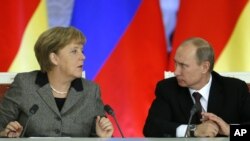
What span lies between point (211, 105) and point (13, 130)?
1.15 m

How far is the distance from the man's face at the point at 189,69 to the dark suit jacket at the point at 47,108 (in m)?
0.51

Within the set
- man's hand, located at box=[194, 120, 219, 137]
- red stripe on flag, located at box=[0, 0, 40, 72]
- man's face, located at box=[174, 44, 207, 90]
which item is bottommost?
man's hand, located at box=[194, 120, 219, 137]

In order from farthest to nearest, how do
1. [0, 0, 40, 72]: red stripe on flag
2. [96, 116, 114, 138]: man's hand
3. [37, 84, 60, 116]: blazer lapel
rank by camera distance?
[0, 0, 40, 72]: red stripe on flag → [37, 84, 60, 116]: blazer lapel → [96, 116, 114, 138]: man's hand

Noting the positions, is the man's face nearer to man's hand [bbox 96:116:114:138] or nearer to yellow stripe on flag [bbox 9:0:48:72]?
man's hand [bbox 96:116:114:138]

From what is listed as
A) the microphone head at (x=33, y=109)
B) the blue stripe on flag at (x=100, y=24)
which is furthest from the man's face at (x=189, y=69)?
the blue stripe on flag at (x=100, y=24)

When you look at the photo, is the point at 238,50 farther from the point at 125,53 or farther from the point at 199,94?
the point at 199,94

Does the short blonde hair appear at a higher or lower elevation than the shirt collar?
higher

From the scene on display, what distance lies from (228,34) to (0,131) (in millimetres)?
2137

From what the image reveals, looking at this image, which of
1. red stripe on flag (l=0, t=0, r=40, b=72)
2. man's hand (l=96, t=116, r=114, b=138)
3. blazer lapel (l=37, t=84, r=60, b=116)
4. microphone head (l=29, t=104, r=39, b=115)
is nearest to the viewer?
microphone head (l=29, t=104, r=39, b=115)

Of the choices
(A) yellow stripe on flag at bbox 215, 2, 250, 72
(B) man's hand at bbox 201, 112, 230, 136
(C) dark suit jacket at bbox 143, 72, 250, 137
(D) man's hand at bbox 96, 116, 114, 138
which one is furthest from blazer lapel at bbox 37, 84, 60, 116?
(A) yellow stripe on flag at bbox 215, 2, 250, 72

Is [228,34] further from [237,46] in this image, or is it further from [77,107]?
[77,107]

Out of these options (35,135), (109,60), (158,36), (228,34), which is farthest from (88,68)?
(35,135)

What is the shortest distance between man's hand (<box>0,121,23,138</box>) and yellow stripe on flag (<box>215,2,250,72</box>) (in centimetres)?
206

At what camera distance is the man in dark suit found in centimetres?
378
